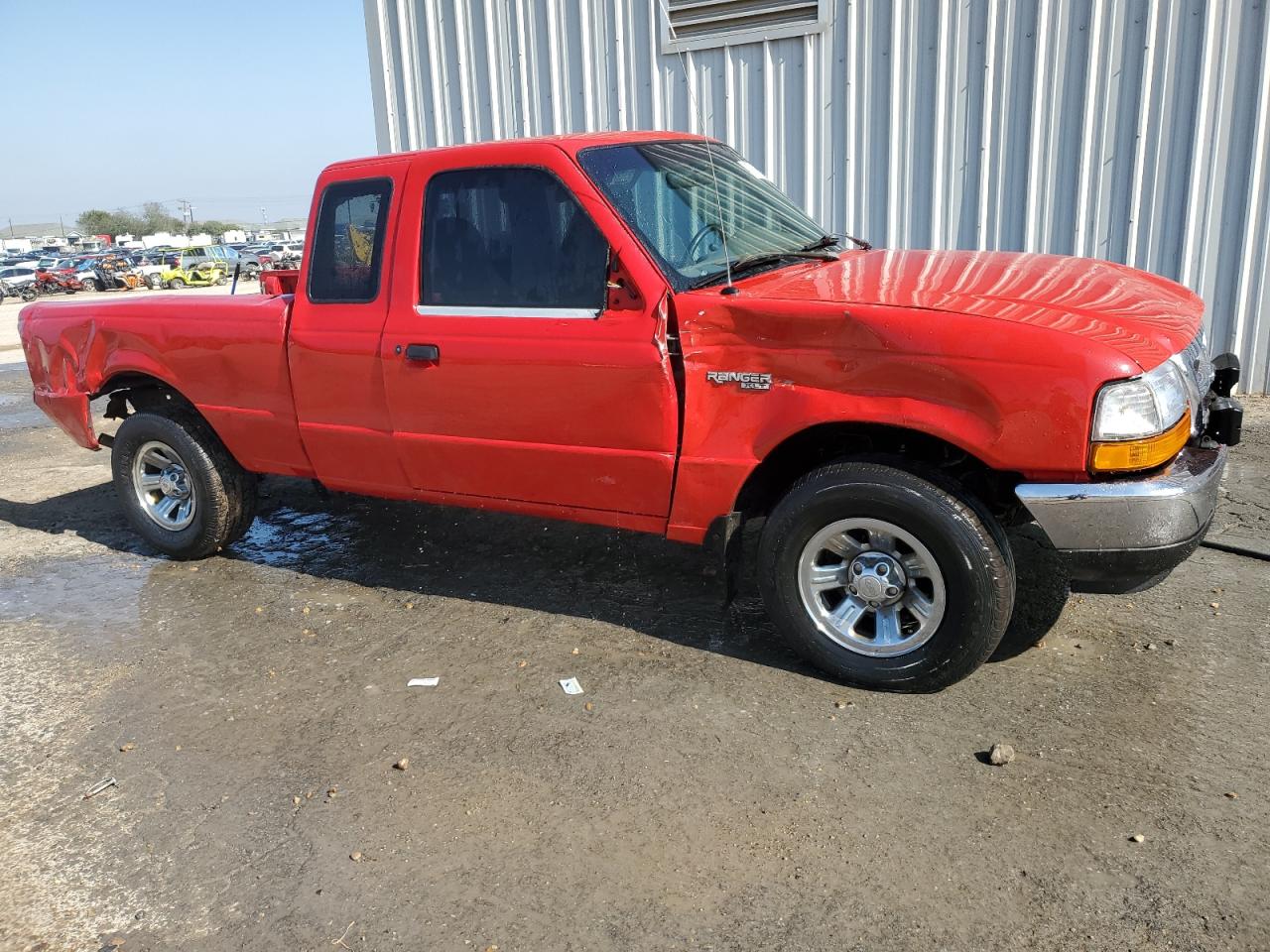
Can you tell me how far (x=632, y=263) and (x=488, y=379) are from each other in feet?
2.59

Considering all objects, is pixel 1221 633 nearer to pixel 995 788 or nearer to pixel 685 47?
pixel 995 788

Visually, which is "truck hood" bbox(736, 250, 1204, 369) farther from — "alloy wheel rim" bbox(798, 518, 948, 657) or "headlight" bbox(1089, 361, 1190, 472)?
"alloy wheel rim" bbox(798, 518, 948, 657)

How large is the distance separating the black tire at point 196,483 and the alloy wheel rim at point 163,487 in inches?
1.0

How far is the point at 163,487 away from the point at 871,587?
13.1ft

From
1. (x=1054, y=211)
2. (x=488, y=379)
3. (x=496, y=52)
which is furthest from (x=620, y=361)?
(x=496, y=52)

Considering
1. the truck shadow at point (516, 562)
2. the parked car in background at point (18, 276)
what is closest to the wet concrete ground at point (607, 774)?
the truck shadow at point (516, 562)

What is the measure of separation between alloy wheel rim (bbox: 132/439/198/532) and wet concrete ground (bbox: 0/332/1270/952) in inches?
26.8

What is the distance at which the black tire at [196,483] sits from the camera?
525 cm

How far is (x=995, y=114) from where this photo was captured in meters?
7.66

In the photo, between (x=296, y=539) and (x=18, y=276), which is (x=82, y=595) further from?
(x=18, y=276)

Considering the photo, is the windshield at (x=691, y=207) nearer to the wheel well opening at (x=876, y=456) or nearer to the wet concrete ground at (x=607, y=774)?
the wheel well opening at (x=876, y=456)

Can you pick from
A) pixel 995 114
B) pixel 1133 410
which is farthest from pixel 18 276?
pixel 1133 410

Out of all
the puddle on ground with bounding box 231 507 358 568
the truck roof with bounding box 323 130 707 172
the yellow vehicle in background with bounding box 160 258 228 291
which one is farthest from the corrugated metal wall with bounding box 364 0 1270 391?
the yellow vehicle in background with bounding box 160 258 228 291

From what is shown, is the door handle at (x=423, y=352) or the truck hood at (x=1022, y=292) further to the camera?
the door handle at (x=423, y=352)
